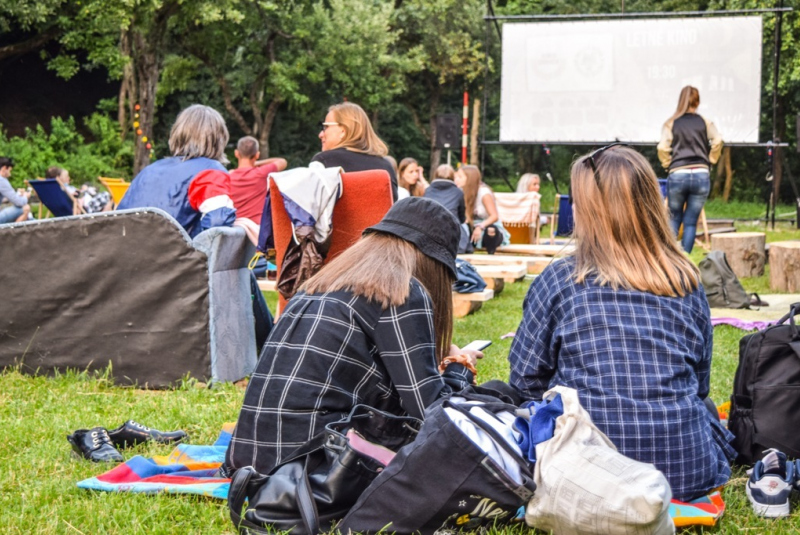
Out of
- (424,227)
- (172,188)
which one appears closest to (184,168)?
(172,188)

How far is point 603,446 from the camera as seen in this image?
7.66ft

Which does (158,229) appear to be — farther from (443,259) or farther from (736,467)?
(736,467)

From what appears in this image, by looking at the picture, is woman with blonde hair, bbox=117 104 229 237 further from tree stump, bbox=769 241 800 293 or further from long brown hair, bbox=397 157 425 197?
tree stump, bbox=769 241 800 293

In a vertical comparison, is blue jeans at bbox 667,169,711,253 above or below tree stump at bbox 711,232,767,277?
above

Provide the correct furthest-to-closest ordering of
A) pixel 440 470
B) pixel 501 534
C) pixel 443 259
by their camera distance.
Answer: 1. pixel 443 259
2. pixel 501 534
3. pixel 440 470

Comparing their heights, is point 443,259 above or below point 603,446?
above

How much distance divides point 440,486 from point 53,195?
11.2 m

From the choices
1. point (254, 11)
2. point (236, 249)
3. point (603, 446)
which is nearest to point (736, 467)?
point (603, 446)

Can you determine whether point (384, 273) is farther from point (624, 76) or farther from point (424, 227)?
point (624, 76)

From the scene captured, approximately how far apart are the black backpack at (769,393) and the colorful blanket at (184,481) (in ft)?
1.37

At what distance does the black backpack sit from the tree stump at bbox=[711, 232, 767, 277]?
250 inches

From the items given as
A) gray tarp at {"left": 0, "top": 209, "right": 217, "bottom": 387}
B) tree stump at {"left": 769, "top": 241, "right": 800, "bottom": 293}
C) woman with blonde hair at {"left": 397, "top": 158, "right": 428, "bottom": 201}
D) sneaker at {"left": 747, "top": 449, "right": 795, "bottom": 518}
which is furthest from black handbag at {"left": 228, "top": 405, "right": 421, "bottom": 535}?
woman with blonde hair at {"left": 397, "top": 158, "right": 428, "bottom": 201}

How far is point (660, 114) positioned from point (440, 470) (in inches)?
510

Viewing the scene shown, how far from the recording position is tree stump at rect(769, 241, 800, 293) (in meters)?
8.16
